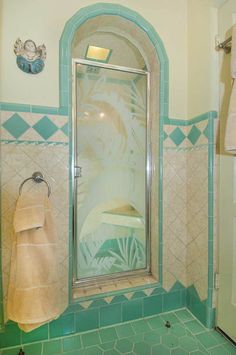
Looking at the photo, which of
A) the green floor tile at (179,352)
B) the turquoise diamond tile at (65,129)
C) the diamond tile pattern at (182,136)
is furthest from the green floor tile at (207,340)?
the turquoise diamond tile at (65,129)

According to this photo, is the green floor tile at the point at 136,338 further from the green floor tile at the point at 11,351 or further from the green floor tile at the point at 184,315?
the green floor tile at the point at 11,351

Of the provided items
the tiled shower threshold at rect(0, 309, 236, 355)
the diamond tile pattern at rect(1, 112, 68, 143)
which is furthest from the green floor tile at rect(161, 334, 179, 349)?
the diamond tile pattern at rect(1, 112, 68, 143)

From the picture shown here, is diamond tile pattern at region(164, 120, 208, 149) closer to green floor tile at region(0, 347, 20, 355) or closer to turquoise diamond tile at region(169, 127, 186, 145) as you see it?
turquoise diamond tile at region(169, 127, 186, 145)

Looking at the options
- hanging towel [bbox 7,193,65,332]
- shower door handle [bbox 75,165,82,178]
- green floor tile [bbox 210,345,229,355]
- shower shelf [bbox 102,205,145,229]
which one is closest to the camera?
hanging towel [bbox 7,193,65,332]

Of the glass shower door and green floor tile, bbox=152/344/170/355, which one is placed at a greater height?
the glass shower door

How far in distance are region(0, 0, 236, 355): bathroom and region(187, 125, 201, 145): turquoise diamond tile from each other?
0.01 meters

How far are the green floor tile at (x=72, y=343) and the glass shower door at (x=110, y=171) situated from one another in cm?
32

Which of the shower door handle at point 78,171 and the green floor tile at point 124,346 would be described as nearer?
the green floor tile at point 124,346

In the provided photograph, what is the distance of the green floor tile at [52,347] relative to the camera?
113cm

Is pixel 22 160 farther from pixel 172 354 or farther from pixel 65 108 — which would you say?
Result: pixel 172 354

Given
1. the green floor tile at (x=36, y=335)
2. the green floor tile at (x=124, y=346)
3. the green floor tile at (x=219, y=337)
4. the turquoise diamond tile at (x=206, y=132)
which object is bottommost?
the green floor tile at (x=124, y=346)

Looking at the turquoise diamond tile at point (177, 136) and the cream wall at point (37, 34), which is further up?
the cream wall at point (37, 34)

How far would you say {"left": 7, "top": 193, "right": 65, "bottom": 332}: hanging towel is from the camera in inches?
39.5

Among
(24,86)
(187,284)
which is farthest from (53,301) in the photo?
(24,86)
